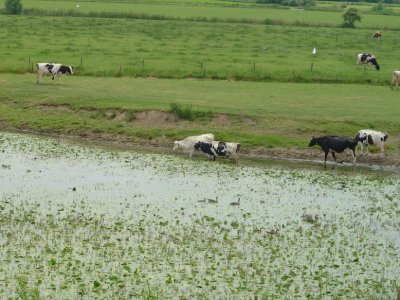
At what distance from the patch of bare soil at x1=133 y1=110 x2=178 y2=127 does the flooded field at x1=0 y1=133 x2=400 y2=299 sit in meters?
5.54

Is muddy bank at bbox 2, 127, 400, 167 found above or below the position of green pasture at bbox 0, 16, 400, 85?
below

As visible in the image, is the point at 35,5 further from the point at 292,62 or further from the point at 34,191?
the point at 34,191

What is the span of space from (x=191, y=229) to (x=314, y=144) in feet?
45.3

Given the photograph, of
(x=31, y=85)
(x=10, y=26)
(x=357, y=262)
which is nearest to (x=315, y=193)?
(x=357, y=262)

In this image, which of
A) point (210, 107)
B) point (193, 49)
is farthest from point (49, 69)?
point (193, 49)

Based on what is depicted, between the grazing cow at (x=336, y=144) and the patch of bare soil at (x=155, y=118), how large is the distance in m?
7.18

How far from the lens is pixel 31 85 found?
150 ft

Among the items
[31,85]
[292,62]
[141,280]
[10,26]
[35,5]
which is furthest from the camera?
[35,5]

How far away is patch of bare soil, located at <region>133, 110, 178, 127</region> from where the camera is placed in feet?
127

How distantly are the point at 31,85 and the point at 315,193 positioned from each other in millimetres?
22214

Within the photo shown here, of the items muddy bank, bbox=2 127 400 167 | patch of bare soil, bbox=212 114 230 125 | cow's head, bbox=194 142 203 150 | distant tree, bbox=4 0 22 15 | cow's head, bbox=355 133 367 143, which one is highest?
distant tree, bbox=4 0 22 15

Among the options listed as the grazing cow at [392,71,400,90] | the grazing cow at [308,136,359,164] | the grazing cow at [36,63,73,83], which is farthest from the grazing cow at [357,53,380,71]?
the grazing cow at [308,136,359,164]

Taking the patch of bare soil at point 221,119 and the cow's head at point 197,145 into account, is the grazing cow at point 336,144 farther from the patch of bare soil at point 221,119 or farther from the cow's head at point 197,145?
the patch of bare soil at point 221,119

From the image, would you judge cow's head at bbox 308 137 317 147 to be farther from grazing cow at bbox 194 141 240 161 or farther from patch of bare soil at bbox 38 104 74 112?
patch of bare soil at bbox 38 104 74 112
